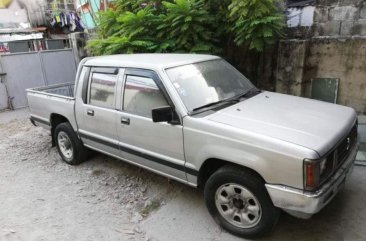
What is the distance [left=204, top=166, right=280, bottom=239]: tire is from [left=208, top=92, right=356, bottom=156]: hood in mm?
474

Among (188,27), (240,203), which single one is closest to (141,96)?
(240,203)

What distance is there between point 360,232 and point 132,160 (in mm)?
2727

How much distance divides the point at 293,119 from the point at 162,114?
1.33 m

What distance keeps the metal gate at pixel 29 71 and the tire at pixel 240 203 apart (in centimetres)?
906

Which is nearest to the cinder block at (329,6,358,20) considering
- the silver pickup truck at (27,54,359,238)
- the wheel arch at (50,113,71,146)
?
the silver pickup truck at (27,54,359,238)

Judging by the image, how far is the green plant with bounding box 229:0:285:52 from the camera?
5266mm

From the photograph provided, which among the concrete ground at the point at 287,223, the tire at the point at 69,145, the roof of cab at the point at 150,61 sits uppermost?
the roof of cab at the point at 150,61

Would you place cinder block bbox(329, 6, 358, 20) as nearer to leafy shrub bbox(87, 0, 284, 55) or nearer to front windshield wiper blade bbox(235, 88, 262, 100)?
leafy shrub bbox(87, 0, 284, 55)

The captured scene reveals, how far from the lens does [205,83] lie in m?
3.75

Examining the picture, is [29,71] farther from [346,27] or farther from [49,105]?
[346,27]

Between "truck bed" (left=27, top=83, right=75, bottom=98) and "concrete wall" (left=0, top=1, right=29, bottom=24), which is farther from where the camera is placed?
"concrete wall" (left=0, top=1, right=29, bottom=24)

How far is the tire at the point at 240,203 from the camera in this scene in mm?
2957

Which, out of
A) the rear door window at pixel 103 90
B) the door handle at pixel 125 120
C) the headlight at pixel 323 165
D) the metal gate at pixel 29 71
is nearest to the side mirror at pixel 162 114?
the door handle at pixel 125 120

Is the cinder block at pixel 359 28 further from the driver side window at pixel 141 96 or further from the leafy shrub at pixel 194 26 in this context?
the driver side window at pixel 141 96
